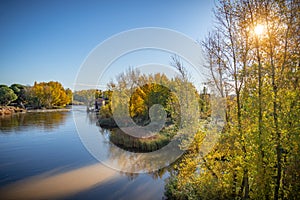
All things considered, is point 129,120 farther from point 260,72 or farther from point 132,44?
point 260,72

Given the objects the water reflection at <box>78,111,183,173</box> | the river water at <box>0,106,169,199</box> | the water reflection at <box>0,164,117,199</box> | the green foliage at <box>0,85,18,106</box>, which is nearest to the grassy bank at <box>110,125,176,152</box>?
the water reflection at <box>78,111,183,173</box>

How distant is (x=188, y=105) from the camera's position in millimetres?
10312

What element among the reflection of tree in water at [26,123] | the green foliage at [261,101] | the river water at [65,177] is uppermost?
the green foliage at [261,101]

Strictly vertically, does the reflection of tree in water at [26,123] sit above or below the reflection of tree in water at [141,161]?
above

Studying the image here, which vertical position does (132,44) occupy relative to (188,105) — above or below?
above

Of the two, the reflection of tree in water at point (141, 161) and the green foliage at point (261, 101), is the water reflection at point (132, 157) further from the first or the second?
the green foliage at point (261, 101)

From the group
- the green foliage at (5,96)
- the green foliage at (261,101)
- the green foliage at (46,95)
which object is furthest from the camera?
the green foliage at (46,95)

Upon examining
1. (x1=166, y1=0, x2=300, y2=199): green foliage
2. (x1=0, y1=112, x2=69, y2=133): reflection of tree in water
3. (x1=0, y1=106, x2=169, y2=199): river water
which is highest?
(x1=166, y1=0, x2=300, y2=199): green foliage

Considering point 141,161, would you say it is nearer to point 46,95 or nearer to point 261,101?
point 261,101

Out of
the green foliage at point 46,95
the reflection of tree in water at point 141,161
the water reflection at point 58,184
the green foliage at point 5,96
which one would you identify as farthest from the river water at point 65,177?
the green foliage at point 46,95

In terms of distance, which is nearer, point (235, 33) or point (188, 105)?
point (235, 33)

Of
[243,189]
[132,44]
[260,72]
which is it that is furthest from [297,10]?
[132,44]

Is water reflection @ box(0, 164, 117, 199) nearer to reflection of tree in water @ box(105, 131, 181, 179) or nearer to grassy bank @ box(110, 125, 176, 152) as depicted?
reflection of tree in water @ box(105, 131, 181, 179)

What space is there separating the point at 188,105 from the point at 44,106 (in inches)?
1666
